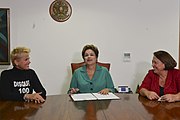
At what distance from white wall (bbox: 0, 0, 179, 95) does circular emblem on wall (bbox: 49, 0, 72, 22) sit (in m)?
0.06

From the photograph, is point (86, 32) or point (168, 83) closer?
point (168, 83)

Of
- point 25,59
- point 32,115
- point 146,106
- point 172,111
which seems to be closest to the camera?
point 32,115

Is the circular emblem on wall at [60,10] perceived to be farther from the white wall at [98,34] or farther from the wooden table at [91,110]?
the wooden table at [91,110]

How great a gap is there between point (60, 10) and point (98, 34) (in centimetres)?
68

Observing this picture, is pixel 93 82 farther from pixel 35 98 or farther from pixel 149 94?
pixel 35 98

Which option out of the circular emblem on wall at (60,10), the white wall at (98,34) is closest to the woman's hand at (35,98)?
the white wall at (98,34)

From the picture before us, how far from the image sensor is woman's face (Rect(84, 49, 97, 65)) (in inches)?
114

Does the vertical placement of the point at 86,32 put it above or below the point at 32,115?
above

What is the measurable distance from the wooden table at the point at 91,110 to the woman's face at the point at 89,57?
78 centimetres

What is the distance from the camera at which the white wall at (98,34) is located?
372 centimetres

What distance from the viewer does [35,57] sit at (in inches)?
148

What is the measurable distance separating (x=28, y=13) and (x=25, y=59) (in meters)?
1.53

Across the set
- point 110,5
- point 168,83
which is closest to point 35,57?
point 110,5

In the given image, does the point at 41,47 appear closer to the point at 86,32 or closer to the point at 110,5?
the point at 86,32
